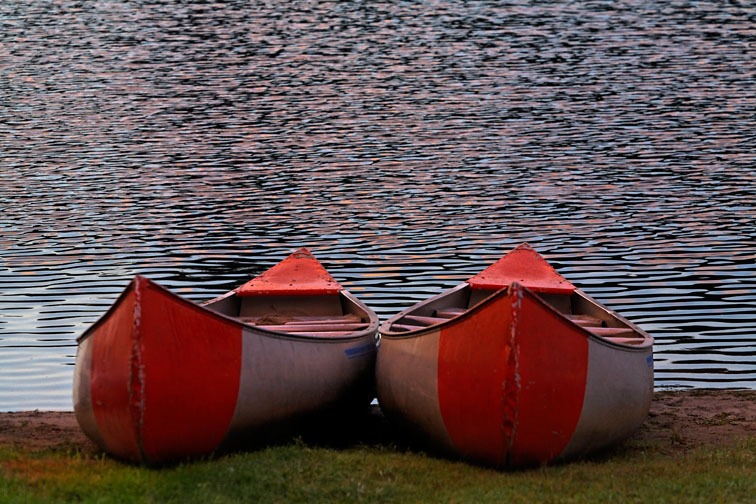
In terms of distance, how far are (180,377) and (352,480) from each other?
176cm

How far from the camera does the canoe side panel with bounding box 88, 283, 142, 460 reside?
31.3ft

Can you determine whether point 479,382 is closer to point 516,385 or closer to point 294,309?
point 516,385

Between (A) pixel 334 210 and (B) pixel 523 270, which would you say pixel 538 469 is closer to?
(B) pixel 523 270

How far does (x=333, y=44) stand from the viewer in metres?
52.4

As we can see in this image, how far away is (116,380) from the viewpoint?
957cm

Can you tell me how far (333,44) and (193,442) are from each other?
44.2 m

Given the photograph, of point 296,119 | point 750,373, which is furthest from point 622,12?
point 750,373

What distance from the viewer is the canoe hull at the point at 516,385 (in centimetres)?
957

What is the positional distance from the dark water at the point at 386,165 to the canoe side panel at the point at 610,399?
154 inches

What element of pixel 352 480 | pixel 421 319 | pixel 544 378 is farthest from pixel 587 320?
pixel 352 480

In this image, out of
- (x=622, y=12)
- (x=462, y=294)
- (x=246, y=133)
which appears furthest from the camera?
(x=622, y=12)

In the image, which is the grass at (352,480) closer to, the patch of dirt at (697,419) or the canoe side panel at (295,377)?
the canoe side panel at (295,377)

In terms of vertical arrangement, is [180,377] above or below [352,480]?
above

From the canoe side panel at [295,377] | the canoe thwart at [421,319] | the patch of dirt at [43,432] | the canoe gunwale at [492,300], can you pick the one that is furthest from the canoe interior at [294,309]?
the patch of dirt at [43,432]
